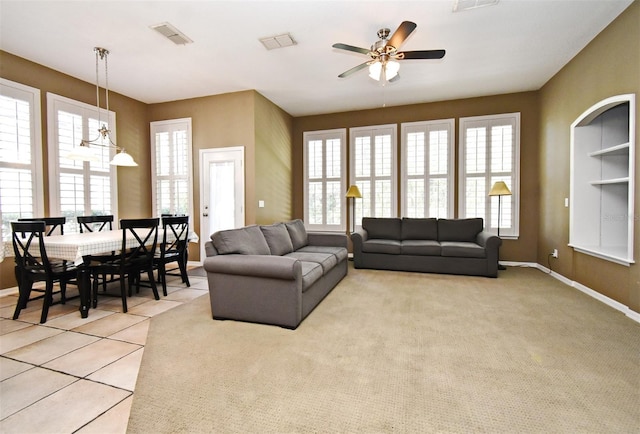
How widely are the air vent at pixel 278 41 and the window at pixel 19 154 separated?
3.39 meters

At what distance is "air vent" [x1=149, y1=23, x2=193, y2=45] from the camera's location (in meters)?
3.44

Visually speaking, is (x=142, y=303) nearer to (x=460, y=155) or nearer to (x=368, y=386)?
(x=368, y=386)

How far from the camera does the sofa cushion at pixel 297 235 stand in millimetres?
4492

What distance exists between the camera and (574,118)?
164 inches

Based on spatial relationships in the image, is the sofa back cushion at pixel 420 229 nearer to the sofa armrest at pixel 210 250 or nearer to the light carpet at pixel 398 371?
the light carpet at pixel 398 371

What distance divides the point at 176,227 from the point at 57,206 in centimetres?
187

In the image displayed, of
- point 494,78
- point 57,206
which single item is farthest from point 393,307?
point 57,206

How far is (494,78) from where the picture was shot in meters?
4.93

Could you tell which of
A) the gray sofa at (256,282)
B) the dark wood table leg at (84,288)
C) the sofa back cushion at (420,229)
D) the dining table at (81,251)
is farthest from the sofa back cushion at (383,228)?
the dark wood table leg at (84,288)

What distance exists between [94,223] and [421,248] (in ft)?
17.6

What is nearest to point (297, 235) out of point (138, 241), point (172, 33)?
point (138, 241)

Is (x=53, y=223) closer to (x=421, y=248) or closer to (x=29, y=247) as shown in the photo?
(x=29, y=247)

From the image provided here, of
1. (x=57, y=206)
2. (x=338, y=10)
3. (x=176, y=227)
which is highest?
(x=338, y=10)

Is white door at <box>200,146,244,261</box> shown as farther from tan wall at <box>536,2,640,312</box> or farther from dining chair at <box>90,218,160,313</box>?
tan wall at <box>536,2,640,312</box>
